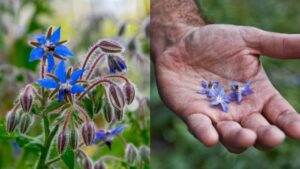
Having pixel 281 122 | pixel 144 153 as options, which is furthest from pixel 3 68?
pixel 281 122

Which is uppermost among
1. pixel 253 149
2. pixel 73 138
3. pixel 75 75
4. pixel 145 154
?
pixel 75 75

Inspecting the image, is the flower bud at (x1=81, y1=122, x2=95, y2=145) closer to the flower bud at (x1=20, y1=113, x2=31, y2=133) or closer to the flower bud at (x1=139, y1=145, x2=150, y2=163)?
the flower bud at (x1=20, y1=113, x2=31, y2=133)

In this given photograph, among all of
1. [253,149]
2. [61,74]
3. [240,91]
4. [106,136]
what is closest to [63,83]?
[61,74]

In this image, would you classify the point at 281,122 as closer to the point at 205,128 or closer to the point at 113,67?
the point at 205,128

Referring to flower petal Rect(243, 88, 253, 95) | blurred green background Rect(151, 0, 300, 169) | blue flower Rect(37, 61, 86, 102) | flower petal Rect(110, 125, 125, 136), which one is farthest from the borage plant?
blurred green background Rect(151, 0, 300, 169)

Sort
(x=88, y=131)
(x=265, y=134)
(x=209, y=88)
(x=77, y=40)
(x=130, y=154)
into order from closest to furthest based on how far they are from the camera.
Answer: (x=265, y=134) → (x=88, y=131) → (x=209, y=88) → (x=130, y=154) → (x=77, y=40)

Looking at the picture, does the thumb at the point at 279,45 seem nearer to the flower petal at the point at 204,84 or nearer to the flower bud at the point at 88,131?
the flower petal at the point at 204,84

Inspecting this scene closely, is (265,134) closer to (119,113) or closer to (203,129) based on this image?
(203,129)
